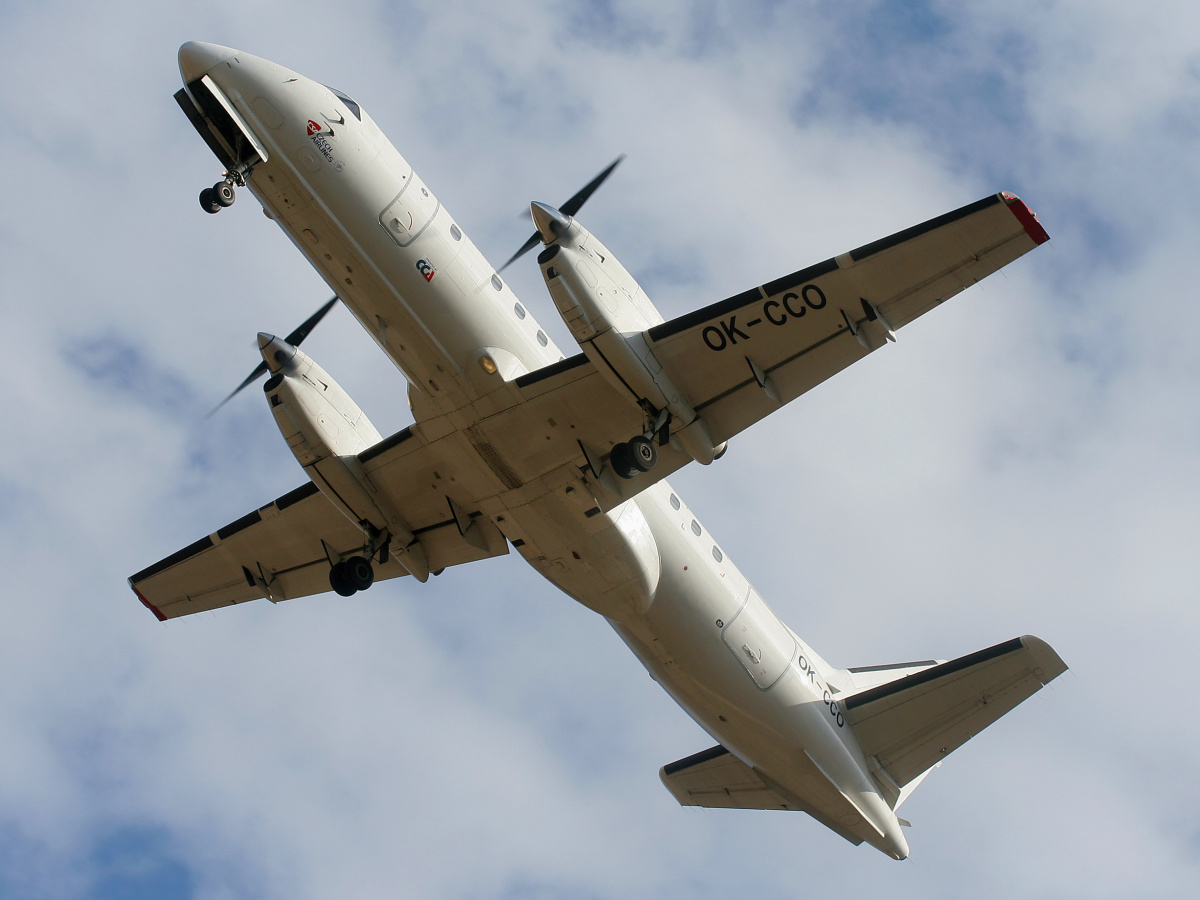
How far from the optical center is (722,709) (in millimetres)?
21250

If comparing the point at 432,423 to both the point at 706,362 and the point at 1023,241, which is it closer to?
the point at 706,362

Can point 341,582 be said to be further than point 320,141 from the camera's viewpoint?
Yes

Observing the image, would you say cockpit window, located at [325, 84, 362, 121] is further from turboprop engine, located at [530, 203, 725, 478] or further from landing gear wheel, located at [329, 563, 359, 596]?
landing gear wheel, located at [329, 563, 359, 596]

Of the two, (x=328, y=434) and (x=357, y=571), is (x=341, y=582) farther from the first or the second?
(x=328, y=434)

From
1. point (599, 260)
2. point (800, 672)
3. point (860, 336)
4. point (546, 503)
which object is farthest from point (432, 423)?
point (800, 672)

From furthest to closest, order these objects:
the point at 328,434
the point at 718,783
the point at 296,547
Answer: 1. the point at 718,783
2. the point at 296,547
3. the point at 328,434

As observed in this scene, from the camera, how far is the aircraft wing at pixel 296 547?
66.5 ft

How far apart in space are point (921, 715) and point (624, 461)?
982cm

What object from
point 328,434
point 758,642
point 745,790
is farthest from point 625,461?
point 745,790

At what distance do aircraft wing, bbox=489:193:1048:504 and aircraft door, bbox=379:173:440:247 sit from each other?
278 cm

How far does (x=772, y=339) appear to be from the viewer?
17.2 metres

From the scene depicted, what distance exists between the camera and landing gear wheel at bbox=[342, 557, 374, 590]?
21.2m

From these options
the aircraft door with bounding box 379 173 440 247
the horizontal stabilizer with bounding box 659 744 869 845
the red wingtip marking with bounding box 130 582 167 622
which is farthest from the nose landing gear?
the horizontal stabilizer with bounding box 659 744 869 845

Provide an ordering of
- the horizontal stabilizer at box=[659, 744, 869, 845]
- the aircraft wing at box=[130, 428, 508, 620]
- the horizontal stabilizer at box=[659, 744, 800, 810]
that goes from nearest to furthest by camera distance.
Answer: the aircraft wing at box=[130, 428, 508, 620]
the horizontal stabilizer at box=[659, 744, 869, 845]
the horizontal stabilizer at box=[659, 744, 800, 810]
